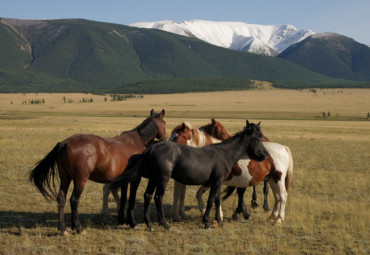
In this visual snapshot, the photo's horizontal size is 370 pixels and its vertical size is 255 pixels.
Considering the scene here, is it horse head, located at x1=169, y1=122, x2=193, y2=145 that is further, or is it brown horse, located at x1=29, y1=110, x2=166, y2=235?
horse head, located at x1=169, y1=122, x2=193, y2=145

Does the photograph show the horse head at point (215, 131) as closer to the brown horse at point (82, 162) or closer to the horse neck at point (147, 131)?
the horse neck at point (147, 131)

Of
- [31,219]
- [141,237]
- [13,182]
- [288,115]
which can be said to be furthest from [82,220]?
[288,115]

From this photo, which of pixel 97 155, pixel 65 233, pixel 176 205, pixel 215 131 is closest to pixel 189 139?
pixel 215 131

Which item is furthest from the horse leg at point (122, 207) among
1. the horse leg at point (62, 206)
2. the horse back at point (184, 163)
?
the horse leg at point (62, 206)

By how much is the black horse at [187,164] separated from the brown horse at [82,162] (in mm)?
310

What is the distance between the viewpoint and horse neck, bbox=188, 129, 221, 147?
438 inches

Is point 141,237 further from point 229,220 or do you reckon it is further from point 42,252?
point 229,220

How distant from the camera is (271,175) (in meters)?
10.5

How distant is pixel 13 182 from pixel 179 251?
9814 mm

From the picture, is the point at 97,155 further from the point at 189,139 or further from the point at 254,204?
the point at 254,204

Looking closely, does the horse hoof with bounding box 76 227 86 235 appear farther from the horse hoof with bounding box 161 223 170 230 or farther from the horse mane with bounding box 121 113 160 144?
the horse mane with bounding box 121 113 160 144

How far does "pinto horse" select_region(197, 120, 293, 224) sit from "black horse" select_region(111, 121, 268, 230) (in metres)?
0.39

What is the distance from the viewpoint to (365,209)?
1173 centimetres

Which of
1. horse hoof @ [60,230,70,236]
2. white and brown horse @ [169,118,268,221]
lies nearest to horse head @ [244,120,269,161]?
white and brown horse @ [169,118,268,221]
